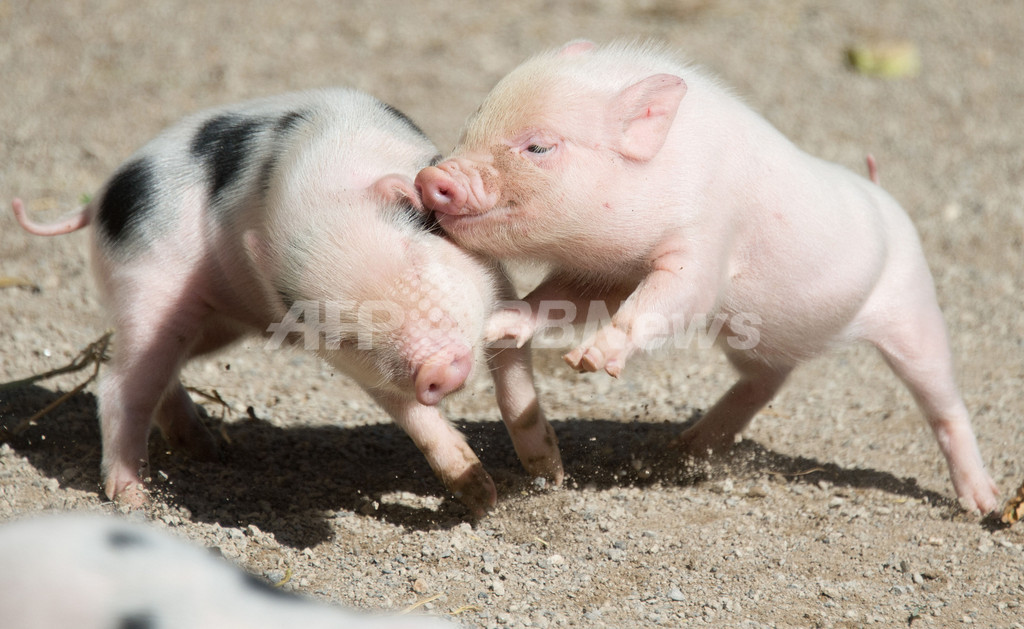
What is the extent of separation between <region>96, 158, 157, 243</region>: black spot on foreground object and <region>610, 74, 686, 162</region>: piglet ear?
5.78 feet

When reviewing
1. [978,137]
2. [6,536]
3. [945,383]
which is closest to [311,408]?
[945,383]

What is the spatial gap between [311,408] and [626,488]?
→ 1.63 meters

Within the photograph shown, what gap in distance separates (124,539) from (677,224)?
212 centimetres

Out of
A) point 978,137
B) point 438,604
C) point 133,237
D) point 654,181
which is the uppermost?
point 654,181

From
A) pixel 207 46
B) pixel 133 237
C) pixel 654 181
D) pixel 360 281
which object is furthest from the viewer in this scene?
pixel 207 46

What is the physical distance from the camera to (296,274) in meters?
3.36

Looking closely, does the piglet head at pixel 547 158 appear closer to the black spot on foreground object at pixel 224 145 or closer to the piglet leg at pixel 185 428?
the black spot on foreground object at pixel 224 145

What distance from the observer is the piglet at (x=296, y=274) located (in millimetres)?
3256

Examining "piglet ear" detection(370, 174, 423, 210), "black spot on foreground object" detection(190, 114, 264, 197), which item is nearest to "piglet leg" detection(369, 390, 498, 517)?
"piglet ear" detection(370, 174, 423, 210)

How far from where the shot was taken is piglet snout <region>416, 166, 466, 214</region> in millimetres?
3348

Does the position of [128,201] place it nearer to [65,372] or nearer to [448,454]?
[65,372]

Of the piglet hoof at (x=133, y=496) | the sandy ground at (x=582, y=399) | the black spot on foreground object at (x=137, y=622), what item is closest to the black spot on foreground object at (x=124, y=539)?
the black spot on foreground object at (x=137, y=622)

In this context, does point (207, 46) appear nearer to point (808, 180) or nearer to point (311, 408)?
point (311, 408)

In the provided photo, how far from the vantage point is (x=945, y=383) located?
4.51m
